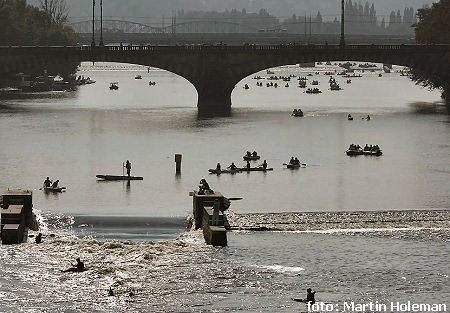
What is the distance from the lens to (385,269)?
77938mm

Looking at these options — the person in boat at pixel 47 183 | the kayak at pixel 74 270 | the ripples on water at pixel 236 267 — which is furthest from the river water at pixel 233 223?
the person in boat at pixel 47 183

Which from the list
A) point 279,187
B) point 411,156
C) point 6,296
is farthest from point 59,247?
point 411,156

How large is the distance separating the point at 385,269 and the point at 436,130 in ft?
303

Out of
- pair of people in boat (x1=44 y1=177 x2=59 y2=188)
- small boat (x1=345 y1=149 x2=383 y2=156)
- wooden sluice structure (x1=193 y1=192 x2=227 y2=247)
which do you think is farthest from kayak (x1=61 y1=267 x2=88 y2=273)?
small boat (x1=345 y1=149 x2=383 y2=156)

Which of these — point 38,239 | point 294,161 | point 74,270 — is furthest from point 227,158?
point 74,270

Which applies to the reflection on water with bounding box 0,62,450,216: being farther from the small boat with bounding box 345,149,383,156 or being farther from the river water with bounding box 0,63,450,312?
the small boat with bounding box 345,149,383,156

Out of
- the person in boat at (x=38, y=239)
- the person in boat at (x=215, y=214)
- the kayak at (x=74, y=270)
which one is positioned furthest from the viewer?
the person in boat at (x=215, y=214)

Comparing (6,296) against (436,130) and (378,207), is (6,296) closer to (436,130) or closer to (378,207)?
(378,207)

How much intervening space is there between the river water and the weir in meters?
1.17

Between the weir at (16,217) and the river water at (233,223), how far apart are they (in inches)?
46.1

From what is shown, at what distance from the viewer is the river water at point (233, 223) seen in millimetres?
71812

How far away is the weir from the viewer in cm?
8156

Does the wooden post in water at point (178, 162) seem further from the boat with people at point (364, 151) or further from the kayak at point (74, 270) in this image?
the kayak at point (74, 270)

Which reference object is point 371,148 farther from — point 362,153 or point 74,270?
point 74,270
